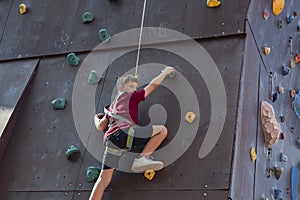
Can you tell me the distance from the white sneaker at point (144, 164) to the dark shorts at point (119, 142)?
115 mm

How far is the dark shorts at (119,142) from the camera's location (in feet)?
14.7

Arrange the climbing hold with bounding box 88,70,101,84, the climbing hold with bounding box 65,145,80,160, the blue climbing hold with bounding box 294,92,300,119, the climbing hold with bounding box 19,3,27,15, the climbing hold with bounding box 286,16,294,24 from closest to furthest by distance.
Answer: the climbing hold with bounding box 65,145,80,160, the climbing hold with bounding box 88,70,101,84, the climbing hold with bounding box 286,16,294,24, the blue climbing hold with bounding box 294,92,300,119, the climbing hold with bounding box 19,3,27,15

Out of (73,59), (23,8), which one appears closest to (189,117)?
(73,59)

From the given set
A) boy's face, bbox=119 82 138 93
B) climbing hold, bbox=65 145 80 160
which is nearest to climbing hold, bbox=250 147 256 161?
boy's face, bbox=119 82 138 93

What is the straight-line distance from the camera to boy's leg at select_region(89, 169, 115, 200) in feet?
14.8

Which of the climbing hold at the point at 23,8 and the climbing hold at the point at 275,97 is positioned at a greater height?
the climbing hold at the point at 23,8

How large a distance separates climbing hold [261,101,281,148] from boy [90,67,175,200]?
100 centimetres

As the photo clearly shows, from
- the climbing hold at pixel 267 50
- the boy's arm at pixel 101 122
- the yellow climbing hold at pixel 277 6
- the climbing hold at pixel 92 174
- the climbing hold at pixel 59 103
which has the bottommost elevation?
the climbing hold at pixel 92 174

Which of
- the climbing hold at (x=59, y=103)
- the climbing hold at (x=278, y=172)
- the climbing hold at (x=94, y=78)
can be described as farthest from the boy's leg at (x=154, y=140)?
the climbing hold at (x=278, y=172)

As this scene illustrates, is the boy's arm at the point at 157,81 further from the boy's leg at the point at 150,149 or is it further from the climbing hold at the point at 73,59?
Result: the climbing hold at the point at 73,59

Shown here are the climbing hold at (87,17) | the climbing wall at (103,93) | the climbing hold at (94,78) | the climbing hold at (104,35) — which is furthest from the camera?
the climbing hold at (87,17)

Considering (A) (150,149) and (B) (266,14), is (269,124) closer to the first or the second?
(B) (266,14)

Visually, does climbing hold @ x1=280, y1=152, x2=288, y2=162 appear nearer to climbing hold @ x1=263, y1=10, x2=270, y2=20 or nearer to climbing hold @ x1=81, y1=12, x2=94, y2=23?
climbing hold @ x1=263, y1=10, x2=270, y2=20

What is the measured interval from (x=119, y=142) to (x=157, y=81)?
2.06 ft
